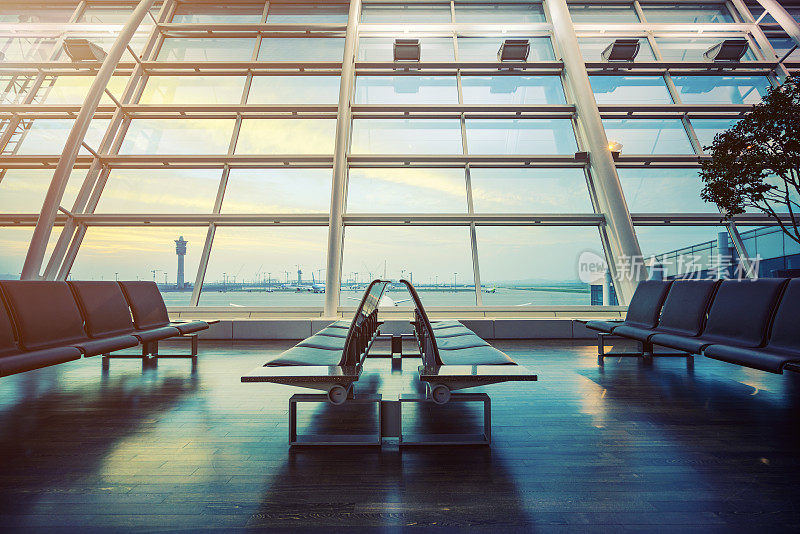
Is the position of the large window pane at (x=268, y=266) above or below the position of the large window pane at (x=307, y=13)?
below

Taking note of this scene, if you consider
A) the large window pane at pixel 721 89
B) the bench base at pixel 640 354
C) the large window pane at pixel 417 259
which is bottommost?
the bench base at pixel 640 354

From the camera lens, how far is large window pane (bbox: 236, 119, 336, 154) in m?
7.12

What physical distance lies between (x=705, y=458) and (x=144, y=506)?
7.77 ft

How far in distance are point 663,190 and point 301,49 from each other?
6910 mm

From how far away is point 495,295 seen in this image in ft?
21.3

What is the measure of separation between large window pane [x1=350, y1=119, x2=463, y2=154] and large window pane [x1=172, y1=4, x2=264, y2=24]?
354 cm

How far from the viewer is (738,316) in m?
3.18

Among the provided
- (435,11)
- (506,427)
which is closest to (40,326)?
(506,427)

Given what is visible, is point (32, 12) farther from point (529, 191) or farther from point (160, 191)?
point (529, 191)

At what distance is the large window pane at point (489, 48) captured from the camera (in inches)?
316

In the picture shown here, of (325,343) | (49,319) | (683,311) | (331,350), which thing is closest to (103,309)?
(49,319)

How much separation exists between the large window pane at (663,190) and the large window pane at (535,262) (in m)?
0.90

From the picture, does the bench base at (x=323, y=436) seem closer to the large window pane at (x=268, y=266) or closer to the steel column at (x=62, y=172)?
the large window pane at (x=268, y=266)

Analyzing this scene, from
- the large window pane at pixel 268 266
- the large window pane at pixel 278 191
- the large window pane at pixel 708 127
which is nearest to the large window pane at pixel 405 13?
the large window pane at pixel 278 191
